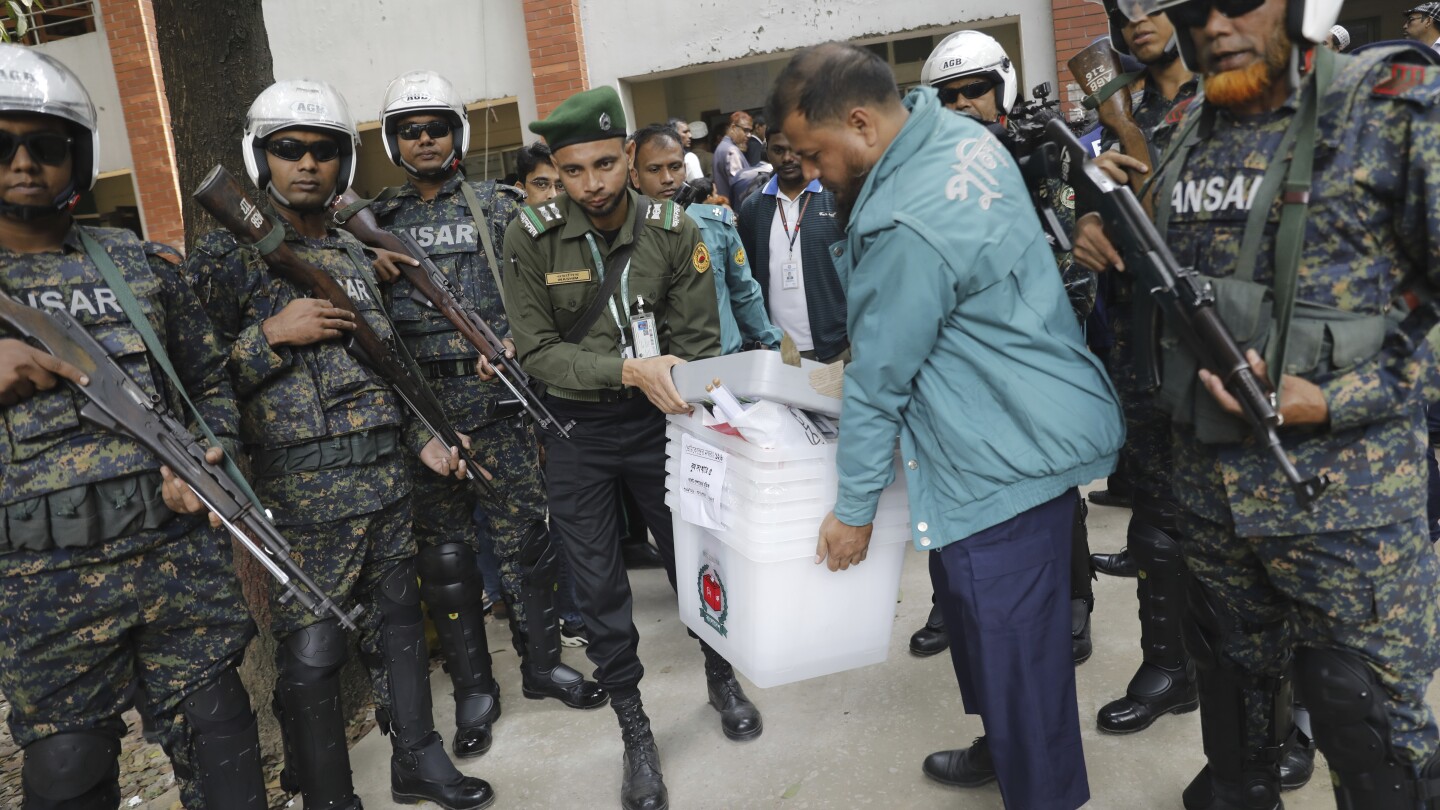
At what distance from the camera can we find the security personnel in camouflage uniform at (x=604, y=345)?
114 inches

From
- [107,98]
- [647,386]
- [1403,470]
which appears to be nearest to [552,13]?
[107,98]

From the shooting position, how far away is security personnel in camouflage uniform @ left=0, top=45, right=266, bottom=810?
2.22 m

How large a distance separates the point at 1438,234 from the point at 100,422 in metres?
2.76

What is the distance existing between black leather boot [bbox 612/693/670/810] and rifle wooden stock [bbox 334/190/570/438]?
1.14m

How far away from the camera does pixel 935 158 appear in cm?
204

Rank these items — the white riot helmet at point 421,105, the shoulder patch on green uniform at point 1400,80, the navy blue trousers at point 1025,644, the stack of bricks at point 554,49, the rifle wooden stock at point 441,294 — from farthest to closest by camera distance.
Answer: the stack of bricks at point 554,49, the white riot helmet at point 421,105, the rifle wooden stock at point 441,294, the navy blue trousers at point 1025,644, the shoulder patch on green uniform at point 1400,80

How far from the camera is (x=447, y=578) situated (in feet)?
11.1

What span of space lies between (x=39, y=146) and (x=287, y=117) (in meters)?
0.79

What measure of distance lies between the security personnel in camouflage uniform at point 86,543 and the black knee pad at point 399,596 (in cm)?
55

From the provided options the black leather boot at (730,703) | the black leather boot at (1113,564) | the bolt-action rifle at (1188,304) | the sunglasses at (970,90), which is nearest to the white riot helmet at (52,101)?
the black leather boot at (730,703)

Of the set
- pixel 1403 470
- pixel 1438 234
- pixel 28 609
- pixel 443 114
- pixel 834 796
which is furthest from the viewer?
pixel 443 114

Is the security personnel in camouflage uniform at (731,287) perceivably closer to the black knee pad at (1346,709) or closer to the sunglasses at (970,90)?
the sunglasses at (970,90)

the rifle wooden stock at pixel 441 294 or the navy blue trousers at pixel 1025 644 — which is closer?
the navy blue trousers at pixel 1025 644

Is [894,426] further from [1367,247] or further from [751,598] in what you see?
[1367,247]
